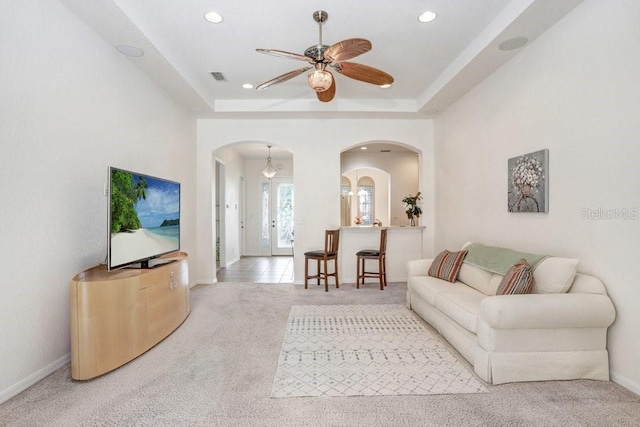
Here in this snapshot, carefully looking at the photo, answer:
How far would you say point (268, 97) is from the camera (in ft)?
15.7

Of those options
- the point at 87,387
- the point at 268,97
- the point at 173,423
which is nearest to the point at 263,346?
the point at 173,423

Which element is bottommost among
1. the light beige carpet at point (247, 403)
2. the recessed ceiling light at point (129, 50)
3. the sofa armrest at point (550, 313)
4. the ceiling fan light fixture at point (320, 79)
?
the light beige carpet at point (247, 403)

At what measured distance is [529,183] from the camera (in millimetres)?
3008

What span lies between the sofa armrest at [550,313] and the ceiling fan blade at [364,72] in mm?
2083

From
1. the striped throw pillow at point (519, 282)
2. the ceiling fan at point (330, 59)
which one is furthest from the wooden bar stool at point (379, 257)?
the ceiling fan at point (330, 59)

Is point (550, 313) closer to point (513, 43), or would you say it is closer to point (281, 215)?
point (513, 43)

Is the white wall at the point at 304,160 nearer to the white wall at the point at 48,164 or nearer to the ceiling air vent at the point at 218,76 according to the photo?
the ceiling air vent at the point at 218,76

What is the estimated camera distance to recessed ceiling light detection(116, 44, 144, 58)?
3053 mm

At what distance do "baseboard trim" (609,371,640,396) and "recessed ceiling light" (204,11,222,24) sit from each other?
14.0 feet

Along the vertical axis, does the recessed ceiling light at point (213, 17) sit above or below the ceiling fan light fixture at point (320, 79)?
above

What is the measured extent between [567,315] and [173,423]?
2.60m

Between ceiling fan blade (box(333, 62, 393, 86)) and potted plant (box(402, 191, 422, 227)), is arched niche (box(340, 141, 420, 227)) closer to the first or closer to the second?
potted plant (box(402, 191, 422, 227))

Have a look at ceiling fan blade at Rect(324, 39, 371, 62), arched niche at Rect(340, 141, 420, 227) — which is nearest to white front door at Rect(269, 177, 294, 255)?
arched niche at Rect(340, 141, 420, 227)

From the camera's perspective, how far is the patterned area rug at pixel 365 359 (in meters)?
2.13
